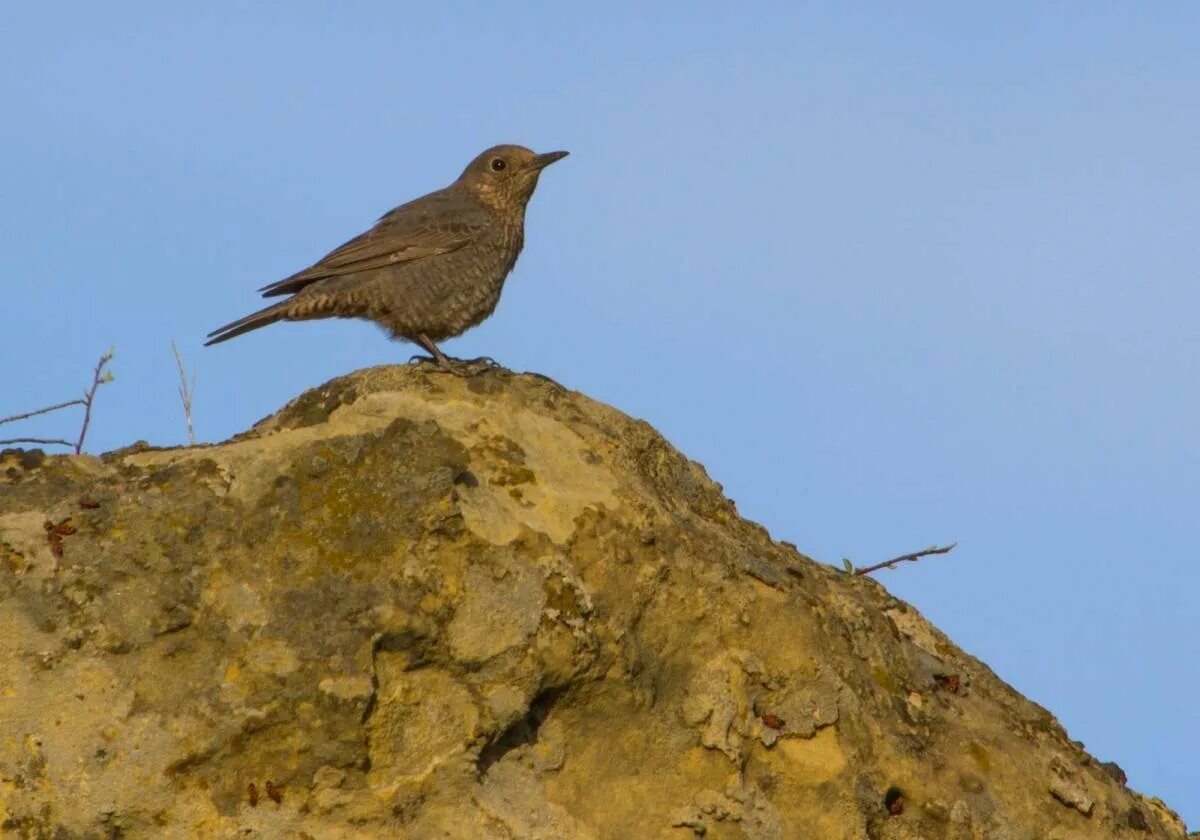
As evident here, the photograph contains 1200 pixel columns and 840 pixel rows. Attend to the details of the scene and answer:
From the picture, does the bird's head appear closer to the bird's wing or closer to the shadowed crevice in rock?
the bird's wing

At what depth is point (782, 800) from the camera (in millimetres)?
A: 4805

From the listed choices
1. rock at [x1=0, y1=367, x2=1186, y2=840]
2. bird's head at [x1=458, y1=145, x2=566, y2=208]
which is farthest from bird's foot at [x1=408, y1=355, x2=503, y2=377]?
bird's head at [x1=458, y1=145, x2=566, y2=208]

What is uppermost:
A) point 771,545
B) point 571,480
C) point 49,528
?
point 771,545

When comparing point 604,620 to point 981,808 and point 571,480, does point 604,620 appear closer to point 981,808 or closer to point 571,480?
point 571,480

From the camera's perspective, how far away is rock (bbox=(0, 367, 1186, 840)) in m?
4.31

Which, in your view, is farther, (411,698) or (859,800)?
(859,800)

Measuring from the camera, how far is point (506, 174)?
31.1 ft

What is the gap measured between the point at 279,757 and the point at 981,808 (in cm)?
236

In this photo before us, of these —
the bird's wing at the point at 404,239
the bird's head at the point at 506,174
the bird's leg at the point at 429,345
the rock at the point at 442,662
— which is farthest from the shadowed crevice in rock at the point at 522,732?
the bird's head at the point at 506,174


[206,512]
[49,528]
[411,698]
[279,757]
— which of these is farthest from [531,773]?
[49,528]

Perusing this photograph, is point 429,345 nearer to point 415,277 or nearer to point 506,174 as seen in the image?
point 415,277

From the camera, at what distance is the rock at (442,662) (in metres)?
4.31

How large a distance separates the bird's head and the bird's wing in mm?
244

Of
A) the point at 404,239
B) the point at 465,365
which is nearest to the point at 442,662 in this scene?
the point at 465,365
